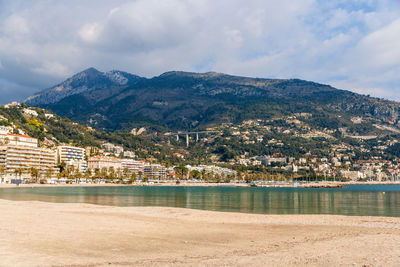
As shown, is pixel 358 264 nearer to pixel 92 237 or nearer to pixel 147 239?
pixel 147 239

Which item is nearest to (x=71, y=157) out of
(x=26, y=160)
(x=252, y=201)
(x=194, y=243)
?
(x=26, y=160)

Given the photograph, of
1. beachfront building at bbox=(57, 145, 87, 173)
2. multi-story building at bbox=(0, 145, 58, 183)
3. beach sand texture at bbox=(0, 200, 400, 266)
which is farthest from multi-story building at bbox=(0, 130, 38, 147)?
beach sand texture at bbox=(0, 200, 400, 266)

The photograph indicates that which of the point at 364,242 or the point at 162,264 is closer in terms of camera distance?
the point at 162,264

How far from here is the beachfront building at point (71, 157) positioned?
182m

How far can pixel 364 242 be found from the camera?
18969mm

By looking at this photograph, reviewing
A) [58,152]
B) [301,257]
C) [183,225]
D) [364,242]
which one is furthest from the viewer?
[58,152]

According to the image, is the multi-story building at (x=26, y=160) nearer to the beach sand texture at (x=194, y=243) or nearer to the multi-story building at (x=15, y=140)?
the multi-story building at (x=15, y=140)

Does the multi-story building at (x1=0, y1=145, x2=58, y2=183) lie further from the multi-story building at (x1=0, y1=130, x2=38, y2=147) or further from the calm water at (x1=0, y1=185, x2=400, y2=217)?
the calm water at (x1=0, y1=185, x2=400, y2=217)

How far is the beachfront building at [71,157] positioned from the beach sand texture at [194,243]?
162 meters

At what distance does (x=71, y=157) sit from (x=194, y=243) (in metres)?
181

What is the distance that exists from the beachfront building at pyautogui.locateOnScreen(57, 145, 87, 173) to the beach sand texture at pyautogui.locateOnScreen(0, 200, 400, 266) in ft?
533

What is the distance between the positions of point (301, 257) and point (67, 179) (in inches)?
6037

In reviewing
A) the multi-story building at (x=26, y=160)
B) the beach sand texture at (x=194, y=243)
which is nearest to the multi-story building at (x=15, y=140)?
the multi-story building at (x=26, y=160)

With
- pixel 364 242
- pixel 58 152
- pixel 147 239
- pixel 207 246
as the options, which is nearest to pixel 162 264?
pixel 207 246
